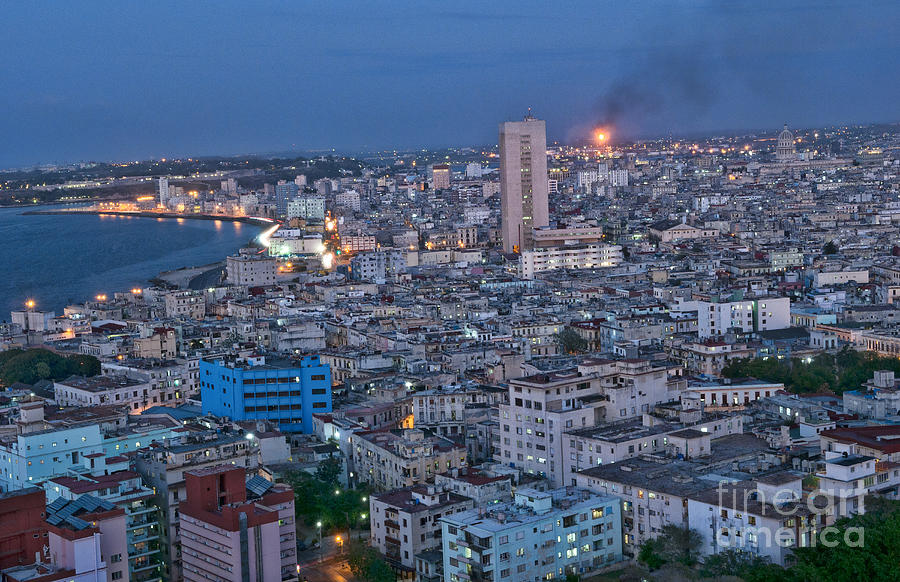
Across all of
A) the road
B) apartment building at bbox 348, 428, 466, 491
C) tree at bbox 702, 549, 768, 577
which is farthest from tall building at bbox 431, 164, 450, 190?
tree at bbox 702, 549, 768, 577

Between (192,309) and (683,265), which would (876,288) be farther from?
(192,309)

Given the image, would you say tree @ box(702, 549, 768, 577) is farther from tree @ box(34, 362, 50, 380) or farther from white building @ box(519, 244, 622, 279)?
white building @ box(519, 244, 622, 279)

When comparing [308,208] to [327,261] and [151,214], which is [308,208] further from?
[151,214]

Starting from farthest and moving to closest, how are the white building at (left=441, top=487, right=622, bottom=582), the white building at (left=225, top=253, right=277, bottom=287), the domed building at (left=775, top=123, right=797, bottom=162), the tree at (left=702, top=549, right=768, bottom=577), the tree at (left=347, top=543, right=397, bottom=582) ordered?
the domed building at (left=775, top=123, right=797, bottom=162), the white building at (left=225, top=253, right=277, bottom=287), the tree at (left=347, top=543, right=397, bottom=582), the white building at (left=441, top=487, right=622, bottom=582), the tree at (left=702, top=549, right=768, bottom=577)

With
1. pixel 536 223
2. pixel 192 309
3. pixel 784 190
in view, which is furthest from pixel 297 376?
pixel 784 190

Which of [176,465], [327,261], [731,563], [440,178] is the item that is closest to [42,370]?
[176,465]

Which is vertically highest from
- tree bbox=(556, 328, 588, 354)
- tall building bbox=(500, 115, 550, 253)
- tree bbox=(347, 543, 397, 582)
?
tall building bbox=(500, 115, 550, 253)

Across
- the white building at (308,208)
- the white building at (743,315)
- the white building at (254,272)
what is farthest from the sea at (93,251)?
the white building at (743,315)

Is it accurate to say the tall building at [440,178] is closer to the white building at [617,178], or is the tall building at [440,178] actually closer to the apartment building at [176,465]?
the white building at [617,178]
